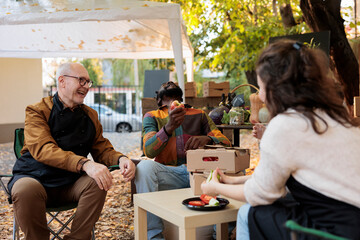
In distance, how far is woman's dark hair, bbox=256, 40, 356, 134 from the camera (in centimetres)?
178

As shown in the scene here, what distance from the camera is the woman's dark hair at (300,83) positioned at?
1.78m

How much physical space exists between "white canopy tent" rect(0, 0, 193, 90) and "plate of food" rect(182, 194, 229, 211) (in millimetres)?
3272

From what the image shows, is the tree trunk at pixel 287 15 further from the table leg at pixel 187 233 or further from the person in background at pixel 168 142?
the table leg at pixel 187 233

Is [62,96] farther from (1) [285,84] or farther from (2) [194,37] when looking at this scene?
(2) [194,37]

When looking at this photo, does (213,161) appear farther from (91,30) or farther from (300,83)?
(91,30)

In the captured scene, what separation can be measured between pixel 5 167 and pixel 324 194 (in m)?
7.64

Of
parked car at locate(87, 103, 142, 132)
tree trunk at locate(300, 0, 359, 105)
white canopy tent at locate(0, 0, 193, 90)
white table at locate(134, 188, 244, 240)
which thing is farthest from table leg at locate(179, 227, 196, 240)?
parked car at locate(87, 103, 142, 132)

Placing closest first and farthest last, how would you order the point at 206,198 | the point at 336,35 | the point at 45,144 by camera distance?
the point at 206,198 → the point at 45,144 → the point at 336,35

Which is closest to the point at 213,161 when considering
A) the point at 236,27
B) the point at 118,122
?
the point at 236,27

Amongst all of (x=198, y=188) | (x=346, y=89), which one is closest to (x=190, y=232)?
(x=198, y=188)

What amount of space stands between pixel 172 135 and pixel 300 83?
203 centimetres

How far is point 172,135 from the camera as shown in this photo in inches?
146

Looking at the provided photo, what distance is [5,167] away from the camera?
27.3ft

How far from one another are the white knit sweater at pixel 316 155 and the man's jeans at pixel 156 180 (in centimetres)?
152
